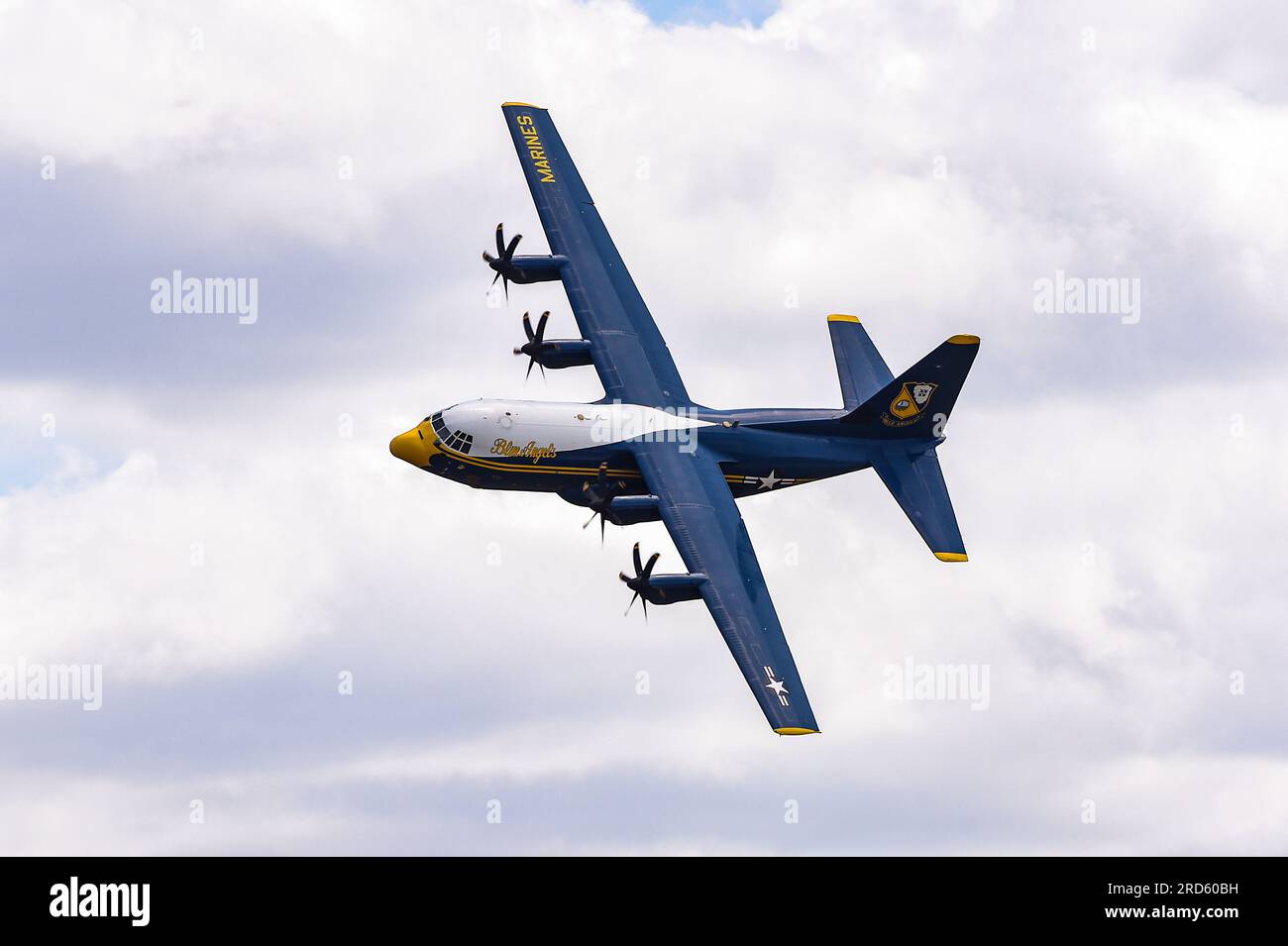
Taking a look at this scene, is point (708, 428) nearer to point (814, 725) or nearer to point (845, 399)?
point (845, 399)

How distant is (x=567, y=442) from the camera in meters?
78.2

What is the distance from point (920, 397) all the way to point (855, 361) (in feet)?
14.0

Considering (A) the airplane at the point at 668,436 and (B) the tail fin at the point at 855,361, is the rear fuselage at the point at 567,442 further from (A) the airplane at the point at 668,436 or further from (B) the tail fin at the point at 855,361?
(B) the tail fin at the point at 855,361

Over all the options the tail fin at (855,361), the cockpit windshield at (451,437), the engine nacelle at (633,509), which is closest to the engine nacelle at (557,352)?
the cockpit windshield at (451,437)

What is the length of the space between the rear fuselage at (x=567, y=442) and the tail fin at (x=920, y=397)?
3.97m

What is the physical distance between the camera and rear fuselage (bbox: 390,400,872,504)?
3081 inches

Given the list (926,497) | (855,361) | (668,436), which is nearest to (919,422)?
(926,497)

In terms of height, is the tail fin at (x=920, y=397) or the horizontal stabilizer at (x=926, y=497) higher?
the tail fin at (x=920, y=397)

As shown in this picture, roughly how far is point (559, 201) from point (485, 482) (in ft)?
47.9

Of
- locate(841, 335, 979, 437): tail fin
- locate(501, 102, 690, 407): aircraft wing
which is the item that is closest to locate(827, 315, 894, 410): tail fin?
locate(841, 335, 979, 437): tail fin

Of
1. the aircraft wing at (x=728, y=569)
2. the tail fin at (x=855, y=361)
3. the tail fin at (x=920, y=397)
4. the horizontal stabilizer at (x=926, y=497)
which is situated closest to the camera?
the aircraft wing at (x=728, y=569)

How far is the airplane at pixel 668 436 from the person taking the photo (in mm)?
76875

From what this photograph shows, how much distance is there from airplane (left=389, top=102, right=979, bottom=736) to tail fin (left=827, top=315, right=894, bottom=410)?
0.20 ft

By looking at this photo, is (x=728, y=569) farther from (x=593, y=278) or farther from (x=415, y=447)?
(x=593, y=278)
